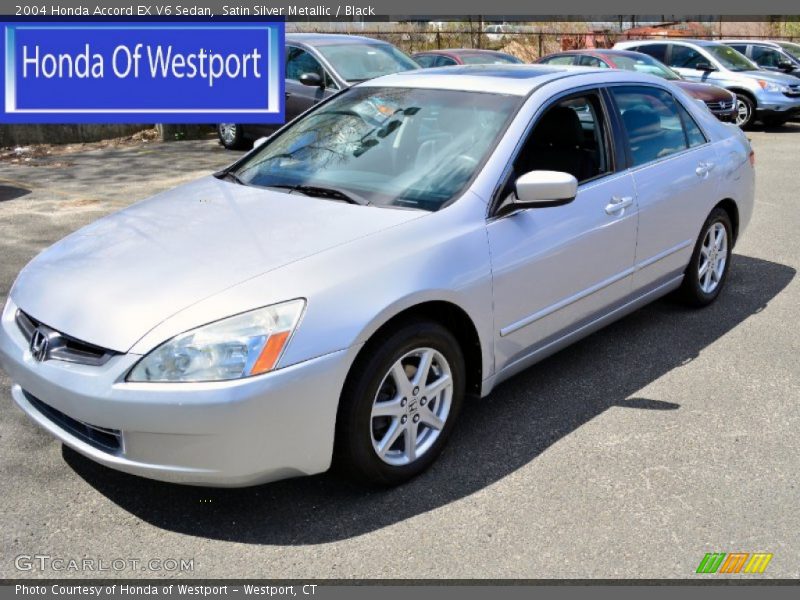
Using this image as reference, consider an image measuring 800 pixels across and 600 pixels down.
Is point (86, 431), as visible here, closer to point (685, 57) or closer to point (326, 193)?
point (326, 193)

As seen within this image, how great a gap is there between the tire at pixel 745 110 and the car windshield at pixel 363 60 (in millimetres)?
7359

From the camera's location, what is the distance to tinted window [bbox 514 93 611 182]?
4.21m

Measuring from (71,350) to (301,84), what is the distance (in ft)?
29.1

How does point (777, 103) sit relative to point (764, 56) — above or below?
below

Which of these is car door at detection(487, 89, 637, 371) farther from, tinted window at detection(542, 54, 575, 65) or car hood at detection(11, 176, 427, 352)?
tinted window at detection(542, 54, 575, 65)

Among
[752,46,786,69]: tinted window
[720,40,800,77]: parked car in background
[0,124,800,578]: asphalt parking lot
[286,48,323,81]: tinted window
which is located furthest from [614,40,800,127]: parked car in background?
[0,124,800,578]: asphalt parking lot

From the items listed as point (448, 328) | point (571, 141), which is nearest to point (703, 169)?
point (571, 141)

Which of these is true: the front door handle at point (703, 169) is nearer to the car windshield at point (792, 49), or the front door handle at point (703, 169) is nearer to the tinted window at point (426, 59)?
the tinted window at point (426, 59)

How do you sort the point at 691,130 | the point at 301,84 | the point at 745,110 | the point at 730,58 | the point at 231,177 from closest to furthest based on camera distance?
the point at 231,177, the point at 691,130, the point at 301,84, the point at 745,110, the point at 730,58

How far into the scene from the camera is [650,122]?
5.04 metres

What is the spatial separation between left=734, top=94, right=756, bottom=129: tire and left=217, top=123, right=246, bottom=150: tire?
9.02 meters

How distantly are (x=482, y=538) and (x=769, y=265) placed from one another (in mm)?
4634

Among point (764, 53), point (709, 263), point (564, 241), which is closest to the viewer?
point (564, 241)

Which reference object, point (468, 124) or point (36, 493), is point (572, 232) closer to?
point (468, 124)
